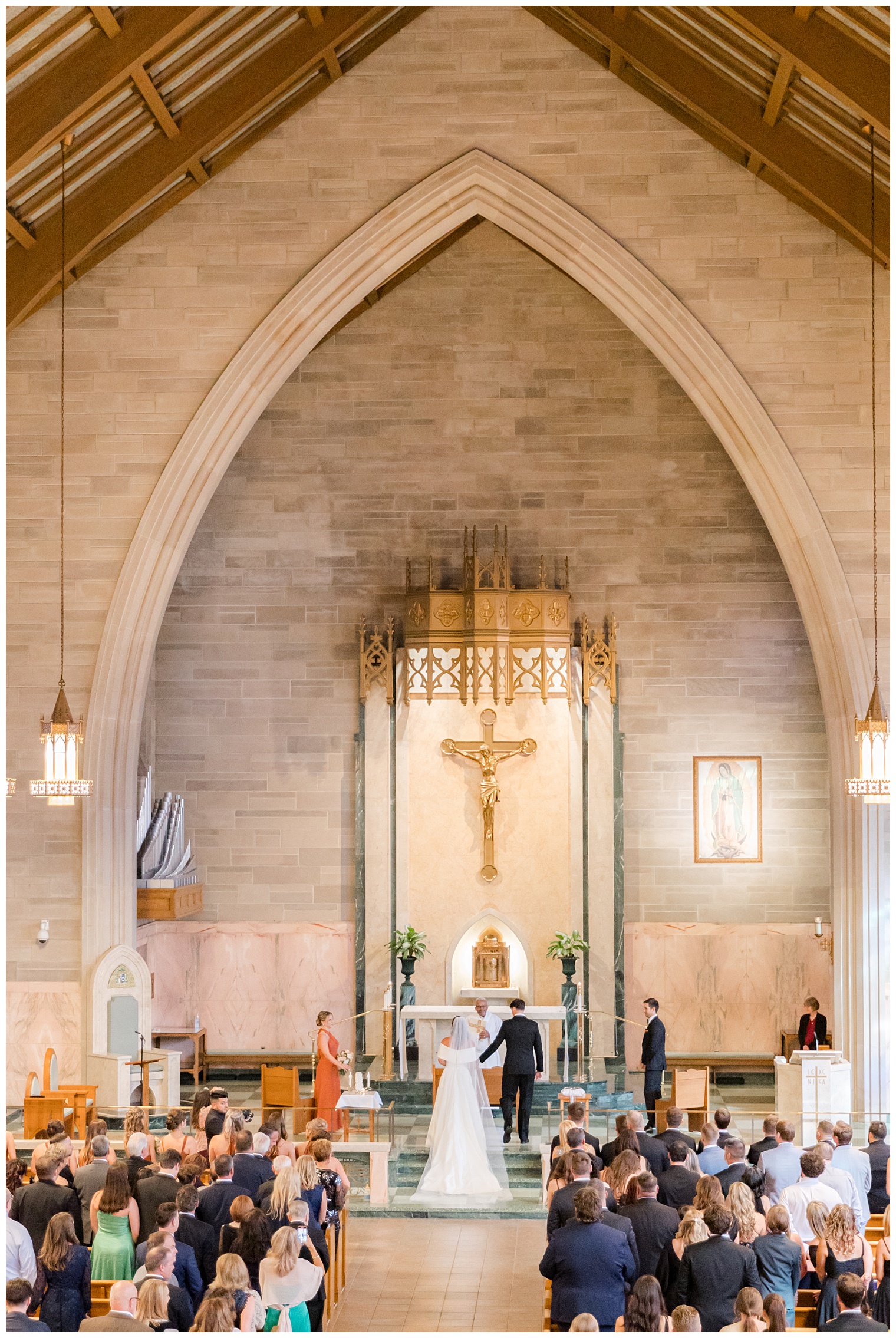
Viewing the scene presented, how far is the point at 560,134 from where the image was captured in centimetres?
1091

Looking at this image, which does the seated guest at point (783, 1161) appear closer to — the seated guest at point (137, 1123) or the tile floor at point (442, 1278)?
the tile floor at point (442, 1278)

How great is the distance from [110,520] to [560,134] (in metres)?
4.67

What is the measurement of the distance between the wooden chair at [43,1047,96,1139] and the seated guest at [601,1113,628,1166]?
156 inches

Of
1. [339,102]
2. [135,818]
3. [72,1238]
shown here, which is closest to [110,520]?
[135,818]

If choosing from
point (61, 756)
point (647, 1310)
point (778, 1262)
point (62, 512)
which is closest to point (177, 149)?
point (62, 512)

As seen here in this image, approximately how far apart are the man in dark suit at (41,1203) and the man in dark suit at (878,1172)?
3.93 m

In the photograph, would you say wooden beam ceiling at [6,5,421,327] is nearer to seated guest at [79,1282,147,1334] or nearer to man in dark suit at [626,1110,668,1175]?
man in dark suit at [626,1110,668,1175]

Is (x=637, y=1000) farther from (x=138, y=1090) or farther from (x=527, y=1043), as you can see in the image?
(x=138, y=1090)

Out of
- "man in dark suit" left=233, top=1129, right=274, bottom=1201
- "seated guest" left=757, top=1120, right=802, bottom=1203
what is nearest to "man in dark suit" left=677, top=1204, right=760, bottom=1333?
"seated guest" left=757, top=1120, right=802, bottom=1203

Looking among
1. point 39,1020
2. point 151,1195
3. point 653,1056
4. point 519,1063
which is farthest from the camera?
point 39,1020

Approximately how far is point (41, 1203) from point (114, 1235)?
44 cm

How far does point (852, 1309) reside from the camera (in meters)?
4.36

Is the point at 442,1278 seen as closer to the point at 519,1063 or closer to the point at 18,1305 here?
the point at 519,1063

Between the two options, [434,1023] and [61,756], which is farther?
[434,1023]
